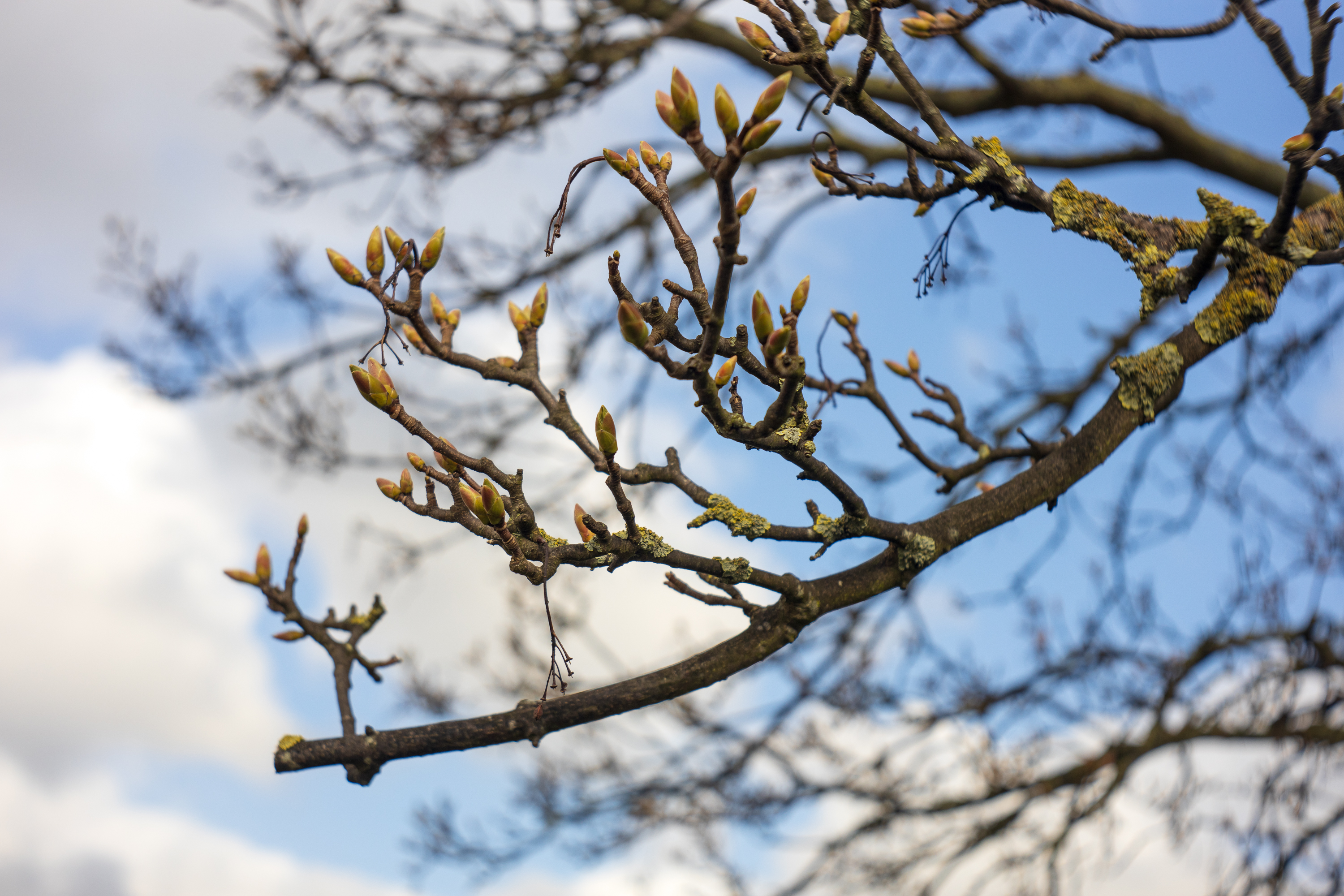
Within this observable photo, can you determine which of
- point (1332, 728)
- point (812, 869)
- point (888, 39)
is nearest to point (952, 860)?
point (812, 869)

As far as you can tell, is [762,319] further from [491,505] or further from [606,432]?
[491,505]

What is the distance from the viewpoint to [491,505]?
1.33m

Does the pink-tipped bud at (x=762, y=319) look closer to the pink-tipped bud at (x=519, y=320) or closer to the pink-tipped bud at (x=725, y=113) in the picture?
the pink-tipped bud at (x=725, y=113)

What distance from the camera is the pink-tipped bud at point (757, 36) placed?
151 centimetres

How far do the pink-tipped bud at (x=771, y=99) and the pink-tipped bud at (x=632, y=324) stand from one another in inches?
10.3

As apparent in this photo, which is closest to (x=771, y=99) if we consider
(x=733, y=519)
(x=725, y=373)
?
(x=725, y=373)

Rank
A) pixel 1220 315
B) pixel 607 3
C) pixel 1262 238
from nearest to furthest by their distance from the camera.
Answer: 1. pixel 1262 238
2. pixel 1220 315
3. pixel 607 3

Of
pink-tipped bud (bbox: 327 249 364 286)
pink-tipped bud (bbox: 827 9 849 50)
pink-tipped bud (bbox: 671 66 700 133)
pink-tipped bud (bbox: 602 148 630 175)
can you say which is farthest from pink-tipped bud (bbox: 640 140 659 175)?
pink-tipped bud (bbox: 327 249 364 286)

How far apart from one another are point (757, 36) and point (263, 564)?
5.48 feet

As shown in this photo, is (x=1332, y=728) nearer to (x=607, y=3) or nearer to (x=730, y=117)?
(x=730, y=117)

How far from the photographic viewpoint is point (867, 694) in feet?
15.7

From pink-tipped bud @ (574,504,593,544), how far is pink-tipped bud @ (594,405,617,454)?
169 mm

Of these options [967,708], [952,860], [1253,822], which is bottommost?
[1253,822]

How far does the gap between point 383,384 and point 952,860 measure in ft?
14.1
